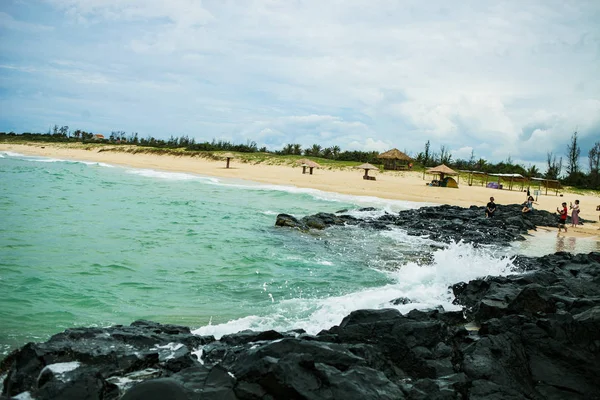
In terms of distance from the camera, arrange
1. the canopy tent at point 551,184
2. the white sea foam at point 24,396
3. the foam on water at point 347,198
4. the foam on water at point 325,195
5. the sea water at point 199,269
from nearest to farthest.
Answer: the white sea foam at point 24,396
the sea water at point 199,269
the foam on water at point 347,198
the foam on water at point 325,195
the canopy tent at point 551,184

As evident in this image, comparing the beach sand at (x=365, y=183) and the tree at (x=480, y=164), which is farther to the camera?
the tree at (x=480, y=164)

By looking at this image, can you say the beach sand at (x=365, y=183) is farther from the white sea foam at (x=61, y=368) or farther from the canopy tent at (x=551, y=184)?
the white sea foam at (x=61, y=368)

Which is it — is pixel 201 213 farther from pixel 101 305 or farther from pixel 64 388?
pixel 64 388

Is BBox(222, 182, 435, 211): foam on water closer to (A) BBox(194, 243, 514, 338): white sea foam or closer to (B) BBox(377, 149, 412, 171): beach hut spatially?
(A) BBox(194, 243, 514, 338): white sea foam

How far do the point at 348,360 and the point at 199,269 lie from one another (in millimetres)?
7091

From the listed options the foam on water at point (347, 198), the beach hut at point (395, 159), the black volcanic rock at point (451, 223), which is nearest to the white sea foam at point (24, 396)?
the black volcanic rock at point (451, 223)

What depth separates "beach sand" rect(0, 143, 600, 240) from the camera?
3056cm

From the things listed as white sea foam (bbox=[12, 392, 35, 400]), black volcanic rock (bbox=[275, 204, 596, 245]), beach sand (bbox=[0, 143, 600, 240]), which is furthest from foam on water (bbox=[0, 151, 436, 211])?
white sea foam (bbox=[12, 392, 35, 400])

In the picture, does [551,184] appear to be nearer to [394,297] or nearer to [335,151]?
[335,151]

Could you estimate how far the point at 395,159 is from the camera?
48.8 metres

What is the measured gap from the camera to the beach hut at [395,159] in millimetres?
47438

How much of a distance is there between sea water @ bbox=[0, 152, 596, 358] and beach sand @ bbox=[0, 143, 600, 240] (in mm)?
11754

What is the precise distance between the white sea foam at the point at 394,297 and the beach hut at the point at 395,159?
35908mm

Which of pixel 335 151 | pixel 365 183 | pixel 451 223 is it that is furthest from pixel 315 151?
pixel 451 223
